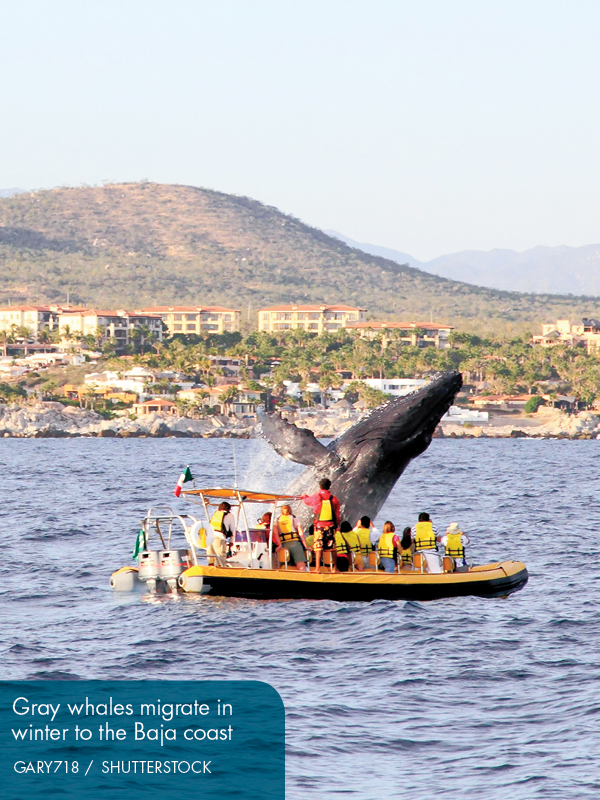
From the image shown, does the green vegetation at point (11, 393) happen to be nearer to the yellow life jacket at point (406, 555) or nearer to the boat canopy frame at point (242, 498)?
the boat canopy frame at point (242, 498)

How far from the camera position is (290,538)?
877 inches

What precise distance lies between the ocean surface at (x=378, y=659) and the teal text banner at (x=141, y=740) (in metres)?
0.41

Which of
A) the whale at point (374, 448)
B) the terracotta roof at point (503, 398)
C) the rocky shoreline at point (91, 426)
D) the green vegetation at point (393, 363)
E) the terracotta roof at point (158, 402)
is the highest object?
the whale at point (374, 448)

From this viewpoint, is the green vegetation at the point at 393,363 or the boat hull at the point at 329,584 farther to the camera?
the green vegetation at the point at 393,363

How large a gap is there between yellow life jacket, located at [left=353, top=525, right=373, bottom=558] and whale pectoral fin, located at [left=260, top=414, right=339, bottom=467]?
1975mm

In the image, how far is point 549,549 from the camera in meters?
34.3

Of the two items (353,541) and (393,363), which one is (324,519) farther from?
(393,363)

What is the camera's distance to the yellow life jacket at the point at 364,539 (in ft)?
72.7

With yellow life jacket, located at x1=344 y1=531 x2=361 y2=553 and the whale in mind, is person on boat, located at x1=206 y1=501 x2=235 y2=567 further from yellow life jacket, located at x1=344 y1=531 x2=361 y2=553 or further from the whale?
yellow life jacket, located at x1=344 y1=531 x2=361 y2=553

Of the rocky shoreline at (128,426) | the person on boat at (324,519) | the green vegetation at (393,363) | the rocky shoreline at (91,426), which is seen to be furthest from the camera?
the green vegetation at (393,363)

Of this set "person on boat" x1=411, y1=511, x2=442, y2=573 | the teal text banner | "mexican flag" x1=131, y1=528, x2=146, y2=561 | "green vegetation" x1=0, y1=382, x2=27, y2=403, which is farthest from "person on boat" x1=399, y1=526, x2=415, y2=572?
"green vegetation" x1=0, y1=382, x2=27, y2=403

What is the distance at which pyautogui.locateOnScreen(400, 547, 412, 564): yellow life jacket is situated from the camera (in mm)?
22656

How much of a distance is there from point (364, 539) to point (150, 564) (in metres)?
4.12

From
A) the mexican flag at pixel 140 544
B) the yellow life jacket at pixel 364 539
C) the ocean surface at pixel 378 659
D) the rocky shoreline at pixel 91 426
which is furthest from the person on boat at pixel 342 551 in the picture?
the rocky shoreline at pixel 91 426
